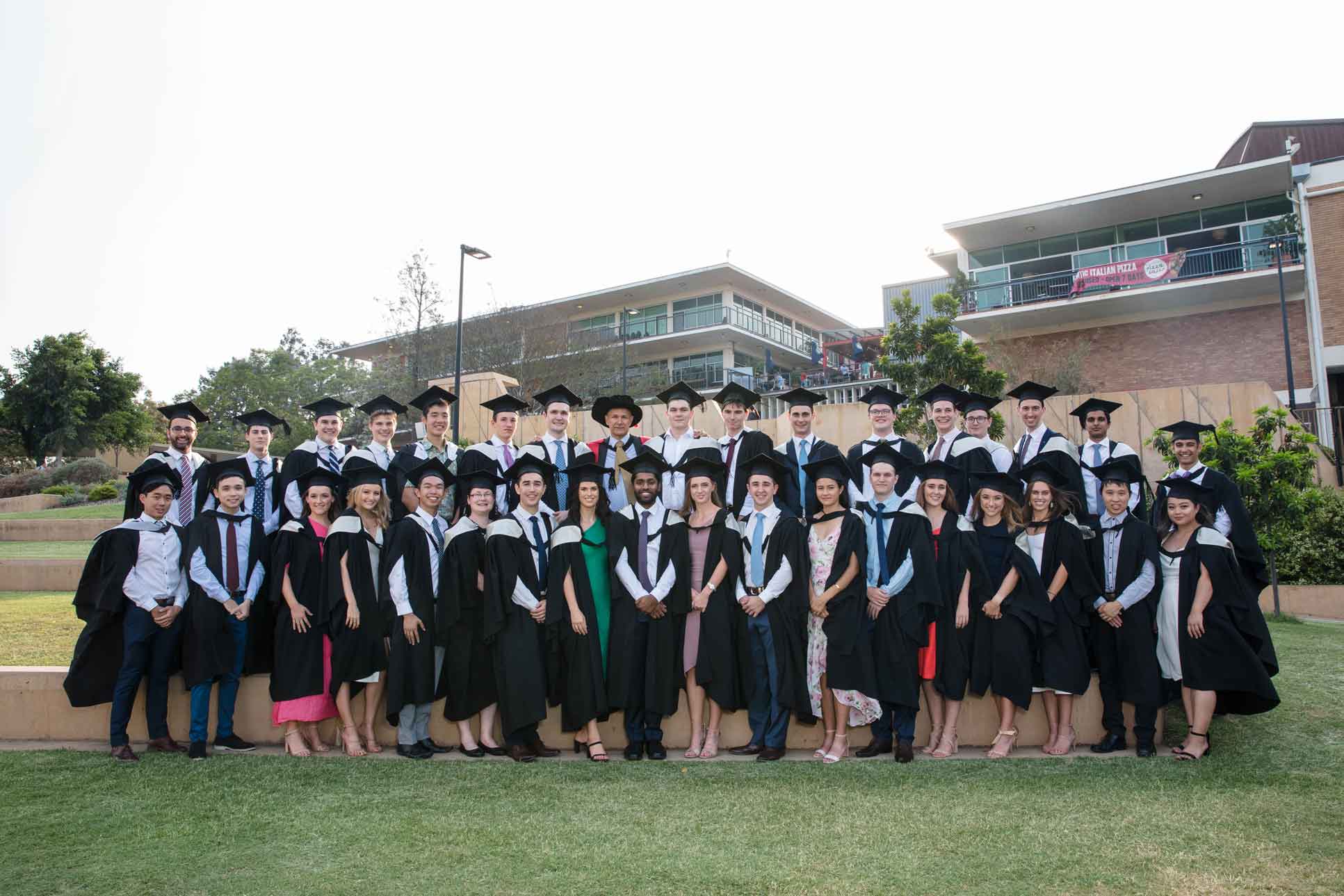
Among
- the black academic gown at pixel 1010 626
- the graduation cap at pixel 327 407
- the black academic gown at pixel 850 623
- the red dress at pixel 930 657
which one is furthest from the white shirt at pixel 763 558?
the graduation cap at pixel 327 407

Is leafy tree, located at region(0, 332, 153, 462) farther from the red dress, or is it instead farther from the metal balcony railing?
the red dress

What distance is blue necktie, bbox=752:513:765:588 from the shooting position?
18.1 ft

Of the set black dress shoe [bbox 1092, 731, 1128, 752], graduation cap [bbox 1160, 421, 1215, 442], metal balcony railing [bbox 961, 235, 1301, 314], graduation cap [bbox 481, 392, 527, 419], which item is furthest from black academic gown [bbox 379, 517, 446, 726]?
metal balcony railing [bbox 961, 235, 1301, 314]

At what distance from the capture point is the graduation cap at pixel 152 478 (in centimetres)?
554

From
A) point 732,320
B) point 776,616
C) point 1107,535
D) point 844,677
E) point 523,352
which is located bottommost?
point 844,677

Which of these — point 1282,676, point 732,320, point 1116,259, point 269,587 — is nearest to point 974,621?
point 1282,676

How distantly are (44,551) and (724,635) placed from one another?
15.5 m

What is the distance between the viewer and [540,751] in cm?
548

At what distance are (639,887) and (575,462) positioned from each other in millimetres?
3646

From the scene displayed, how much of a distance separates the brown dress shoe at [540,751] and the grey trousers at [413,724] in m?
0.71

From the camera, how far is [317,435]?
6.94 m

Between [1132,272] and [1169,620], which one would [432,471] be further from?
[1132,272]

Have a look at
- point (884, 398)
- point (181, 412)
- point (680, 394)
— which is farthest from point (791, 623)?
point (181, 412)

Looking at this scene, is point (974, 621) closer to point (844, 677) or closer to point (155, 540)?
point (844, 677)
